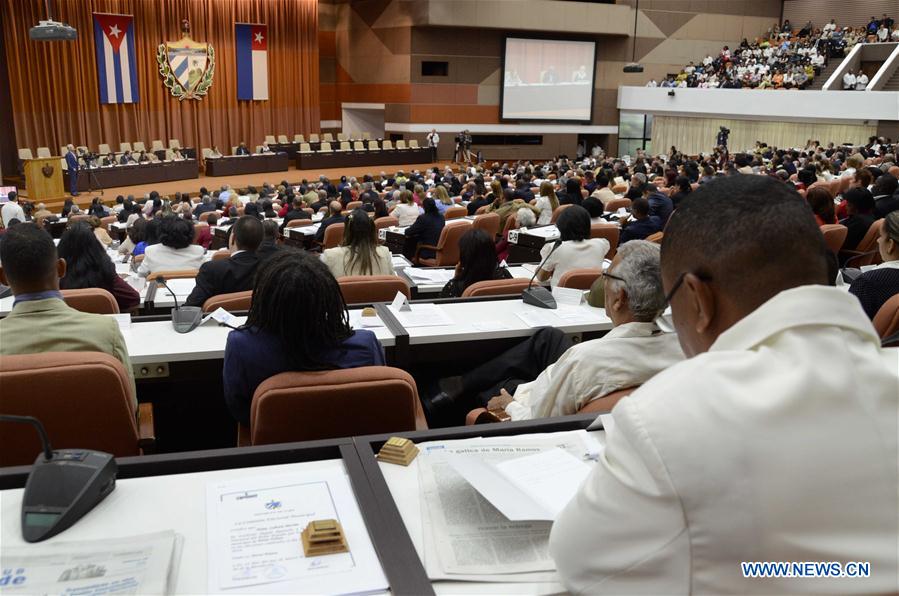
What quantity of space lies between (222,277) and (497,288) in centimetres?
156

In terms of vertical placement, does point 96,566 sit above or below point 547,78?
below

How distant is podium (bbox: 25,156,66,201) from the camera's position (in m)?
14.3

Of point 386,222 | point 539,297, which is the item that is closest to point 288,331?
point 539,297

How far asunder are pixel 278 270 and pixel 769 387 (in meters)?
1.74

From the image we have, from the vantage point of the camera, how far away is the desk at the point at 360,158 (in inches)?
776

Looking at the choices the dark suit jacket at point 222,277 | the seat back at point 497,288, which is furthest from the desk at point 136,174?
the seat back at point 497,288

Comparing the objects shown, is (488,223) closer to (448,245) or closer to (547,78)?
(448,245)

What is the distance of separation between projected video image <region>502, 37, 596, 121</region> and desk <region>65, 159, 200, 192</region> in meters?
9.52

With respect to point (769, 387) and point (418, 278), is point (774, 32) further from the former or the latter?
point (769, 387)

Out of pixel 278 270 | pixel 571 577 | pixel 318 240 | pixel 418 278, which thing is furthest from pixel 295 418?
pixel 318 240

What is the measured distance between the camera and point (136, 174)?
53.8 feet

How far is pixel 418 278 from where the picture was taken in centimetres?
496

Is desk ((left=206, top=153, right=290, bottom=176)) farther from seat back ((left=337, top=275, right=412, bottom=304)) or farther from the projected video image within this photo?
seat back ((left=337, top=275, right=412, bottom=304))

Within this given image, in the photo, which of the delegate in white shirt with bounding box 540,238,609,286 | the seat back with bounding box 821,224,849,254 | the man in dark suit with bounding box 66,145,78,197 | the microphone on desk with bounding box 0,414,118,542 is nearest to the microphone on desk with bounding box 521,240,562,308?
the delegate in white shirt with bounding box 540,238,609,286
